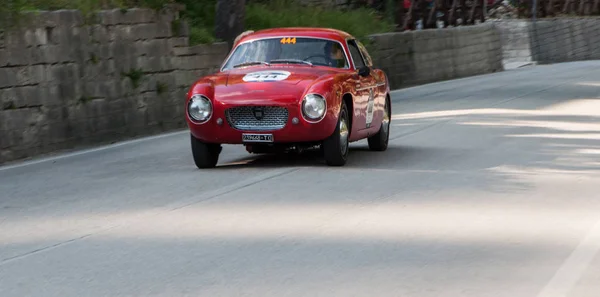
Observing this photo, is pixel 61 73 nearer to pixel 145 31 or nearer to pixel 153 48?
pixel 145 31

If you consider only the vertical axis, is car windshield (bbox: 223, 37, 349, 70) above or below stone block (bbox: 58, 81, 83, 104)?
above

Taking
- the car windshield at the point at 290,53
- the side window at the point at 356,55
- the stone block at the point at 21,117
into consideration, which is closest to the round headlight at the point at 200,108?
the car windshield at the point at 290,53

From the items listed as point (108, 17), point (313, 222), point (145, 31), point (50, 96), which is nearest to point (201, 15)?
point (145, 31)

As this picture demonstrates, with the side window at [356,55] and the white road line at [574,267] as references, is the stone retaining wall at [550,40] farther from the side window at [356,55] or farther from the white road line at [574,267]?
the white road line at [574,267]

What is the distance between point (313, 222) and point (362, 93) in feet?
15.5

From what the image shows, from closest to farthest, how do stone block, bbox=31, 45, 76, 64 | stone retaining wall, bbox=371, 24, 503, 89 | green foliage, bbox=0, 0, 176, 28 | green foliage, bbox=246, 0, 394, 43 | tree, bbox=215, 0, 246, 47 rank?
green foliage, bbox=0, 0, 176, 28 < stone block, bbox=31, 45, 76, 64 < tree, bbox=215, 0, 246, 47 < green foliage, bbox=246, 0, 394, 43 < stone retaining wall, bbox=371, 24, 503, 89

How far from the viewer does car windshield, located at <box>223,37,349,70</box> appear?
1408cm

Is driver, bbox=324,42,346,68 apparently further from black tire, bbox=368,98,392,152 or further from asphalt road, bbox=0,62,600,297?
black tire, bbox=368,98,392,152

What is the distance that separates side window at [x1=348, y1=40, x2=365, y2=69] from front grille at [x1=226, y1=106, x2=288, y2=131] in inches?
73.2

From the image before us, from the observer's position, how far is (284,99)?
12.8 meters

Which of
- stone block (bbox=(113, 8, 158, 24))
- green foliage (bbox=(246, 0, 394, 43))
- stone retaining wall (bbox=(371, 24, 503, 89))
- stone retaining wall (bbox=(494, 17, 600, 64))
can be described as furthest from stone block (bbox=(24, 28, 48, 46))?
stone retaining wall (bbox=(494, 17, 600, 64))

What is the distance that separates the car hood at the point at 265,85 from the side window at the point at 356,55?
109 cm

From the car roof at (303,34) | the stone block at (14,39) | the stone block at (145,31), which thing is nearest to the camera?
the car roof at (303,34)

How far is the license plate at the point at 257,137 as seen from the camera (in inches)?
505
